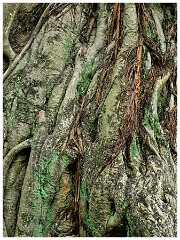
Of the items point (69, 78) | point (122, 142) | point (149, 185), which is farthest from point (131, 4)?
point (149, 185)

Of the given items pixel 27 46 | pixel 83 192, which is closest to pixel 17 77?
pixel 27 46

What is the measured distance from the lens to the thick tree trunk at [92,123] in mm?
3803

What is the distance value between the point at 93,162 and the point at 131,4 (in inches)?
51.1

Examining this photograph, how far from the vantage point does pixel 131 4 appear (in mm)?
4223

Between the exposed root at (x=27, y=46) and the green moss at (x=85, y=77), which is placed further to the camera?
the exposed root at (x=27, y=46)

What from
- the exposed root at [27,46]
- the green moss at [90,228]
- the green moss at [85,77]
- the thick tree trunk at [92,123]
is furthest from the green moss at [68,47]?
the green moss at [90,228]

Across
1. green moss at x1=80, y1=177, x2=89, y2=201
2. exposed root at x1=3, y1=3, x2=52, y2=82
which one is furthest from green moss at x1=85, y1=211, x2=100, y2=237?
exposed root at x1=3, y1=3, x2=52, y2=82

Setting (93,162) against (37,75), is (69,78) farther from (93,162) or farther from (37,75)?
(93,162)

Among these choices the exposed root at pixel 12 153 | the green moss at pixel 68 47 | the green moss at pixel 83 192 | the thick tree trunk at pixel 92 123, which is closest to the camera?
the thick tree trunk at pixel 92 123

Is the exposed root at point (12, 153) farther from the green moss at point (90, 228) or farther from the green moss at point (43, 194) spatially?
the green moss at point (90, 228)

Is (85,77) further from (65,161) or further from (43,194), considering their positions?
(43,194)

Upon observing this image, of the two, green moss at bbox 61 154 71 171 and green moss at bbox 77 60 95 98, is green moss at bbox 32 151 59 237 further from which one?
green moss at bbox 77 60 95 98

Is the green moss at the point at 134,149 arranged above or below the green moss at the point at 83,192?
above

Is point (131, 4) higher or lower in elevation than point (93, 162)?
higher
